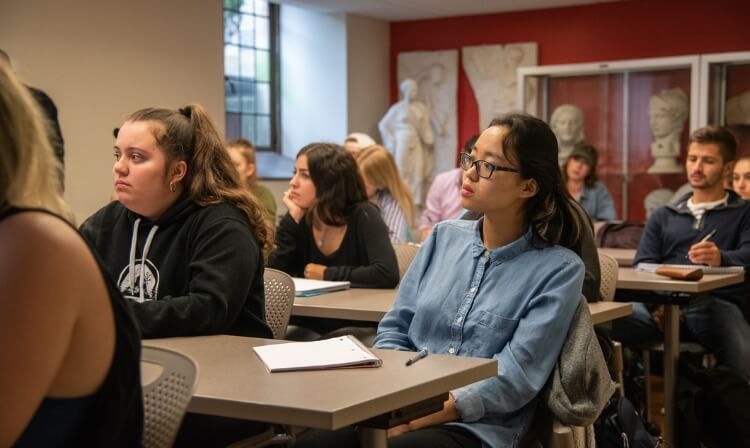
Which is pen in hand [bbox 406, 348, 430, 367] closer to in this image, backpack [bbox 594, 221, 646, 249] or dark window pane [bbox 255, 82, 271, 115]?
backpack [bbox 594, 221, 646, 249]

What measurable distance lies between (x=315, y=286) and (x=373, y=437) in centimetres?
169

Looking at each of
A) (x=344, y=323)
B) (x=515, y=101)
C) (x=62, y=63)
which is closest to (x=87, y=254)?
(x=344, y=323)

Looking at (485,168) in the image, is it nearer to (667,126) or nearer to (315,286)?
(315,286)

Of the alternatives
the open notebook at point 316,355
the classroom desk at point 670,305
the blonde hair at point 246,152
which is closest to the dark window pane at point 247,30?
the blonde hair at point 246,152

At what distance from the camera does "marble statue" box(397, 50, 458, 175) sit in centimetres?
994

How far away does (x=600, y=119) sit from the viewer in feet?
27.8

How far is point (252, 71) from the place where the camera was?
920 centimetres

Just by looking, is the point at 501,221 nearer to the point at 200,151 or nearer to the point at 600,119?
the point at 200,151

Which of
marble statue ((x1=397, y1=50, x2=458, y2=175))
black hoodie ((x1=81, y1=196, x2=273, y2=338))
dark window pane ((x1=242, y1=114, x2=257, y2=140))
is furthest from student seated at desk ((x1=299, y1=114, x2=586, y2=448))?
marble statue ((x1=397, y1=50, x2=458, y2=175))

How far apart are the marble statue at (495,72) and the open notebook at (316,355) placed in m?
7.42

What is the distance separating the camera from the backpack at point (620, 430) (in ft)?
9.00

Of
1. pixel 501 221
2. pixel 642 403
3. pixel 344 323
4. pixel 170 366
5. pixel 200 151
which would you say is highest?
pixel 200 151

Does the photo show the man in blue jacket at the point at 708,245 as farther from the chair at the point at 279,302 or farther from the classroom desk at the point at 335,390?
the classroom desk at the point at 335,390

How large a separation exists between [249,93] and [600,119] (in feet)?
10.4
